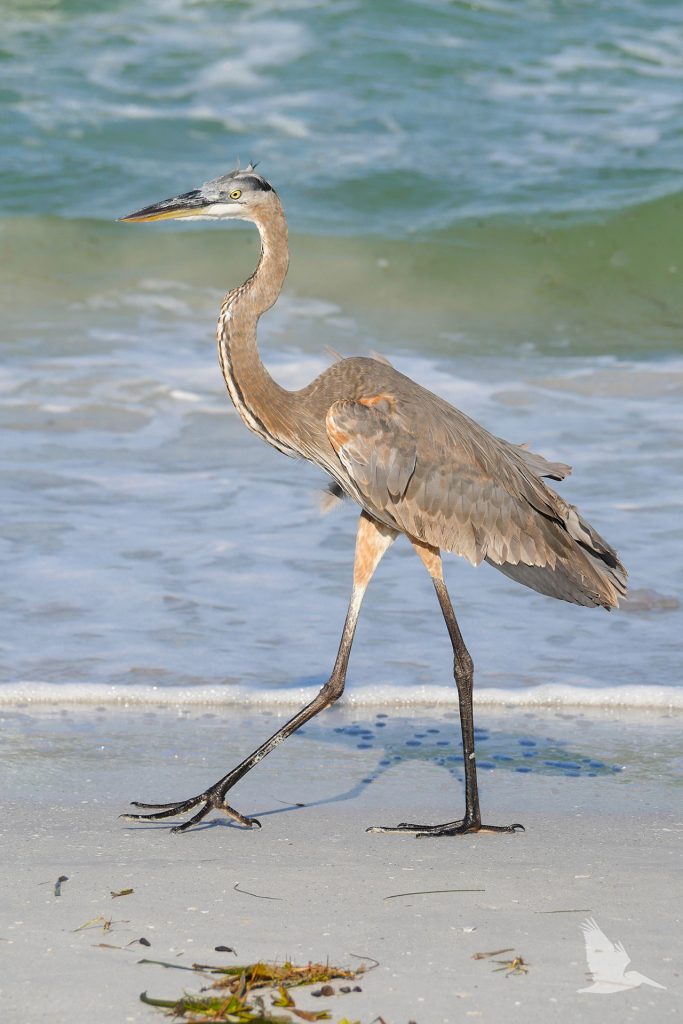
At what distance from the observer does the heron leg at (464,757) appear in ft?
13.4

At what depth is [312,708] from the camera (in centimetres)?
445

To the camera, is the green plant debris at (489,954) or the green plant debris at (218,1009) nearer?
the green plant debris at (218,1009)

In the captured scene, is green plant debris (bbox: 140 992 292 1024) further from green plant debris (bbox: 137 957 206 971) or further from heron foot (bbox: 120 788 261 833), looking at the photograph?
heron foot (bbox: 120 788 261 833)

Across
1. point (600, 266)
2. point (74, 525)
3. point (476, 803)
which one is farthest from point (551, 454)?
point (600, 266)

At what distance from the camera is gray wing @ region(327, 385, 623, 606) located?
439 centimetres

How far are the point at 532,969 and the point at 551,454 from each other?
563cm

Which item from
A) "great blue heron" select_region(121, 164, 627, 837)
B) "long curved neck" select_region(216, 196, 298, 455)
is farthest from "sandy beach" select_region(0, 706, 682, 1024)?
"long curved neck" select_region(216, 196, 298, 455)

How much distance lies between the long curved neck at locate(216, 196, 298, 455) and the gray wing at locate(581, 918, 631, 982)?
1.85m

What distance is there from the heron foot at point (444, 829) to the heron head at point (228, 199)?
A: 183cm

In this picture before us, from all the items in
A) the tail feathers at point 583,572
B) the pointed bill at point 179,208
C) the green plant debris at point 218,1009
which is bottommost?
the green plant debris at point 218,1009

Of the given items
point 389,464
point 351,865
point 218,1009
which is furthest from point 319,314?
point 218,1009

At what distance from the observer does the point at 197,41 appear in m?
16.0

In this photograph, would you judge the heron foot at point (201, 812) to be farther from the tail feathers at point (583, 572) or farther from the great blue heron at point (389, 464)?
the tail feathers at point (583, 572)

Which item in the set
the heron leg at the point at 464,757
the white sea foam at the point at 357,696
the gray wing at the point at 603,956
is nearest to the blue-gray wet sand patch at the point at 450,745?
the white sea foam at the point at 357,696
